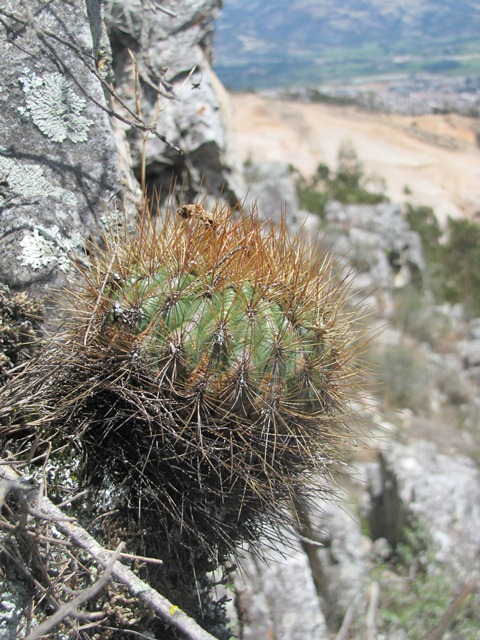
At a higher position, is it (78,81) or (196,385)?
(78,81)

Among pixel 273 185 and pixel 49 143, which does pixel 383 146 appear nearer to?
pixel 273 185

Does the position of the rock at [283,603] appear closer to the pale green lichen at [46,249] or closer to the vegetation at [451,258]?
the pale green lichen at [46,249]

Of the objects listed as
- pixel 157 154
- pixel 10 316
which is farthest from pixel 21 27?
pixel 157 154

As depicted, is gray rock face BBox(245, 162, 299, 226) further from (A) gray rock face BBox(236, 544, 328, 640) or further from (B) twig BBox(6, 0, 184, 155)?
(B) twig BBox(6, 0, 184, 155)

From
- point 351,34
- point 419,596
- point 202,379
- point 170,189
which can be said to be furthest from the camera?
point 351,34

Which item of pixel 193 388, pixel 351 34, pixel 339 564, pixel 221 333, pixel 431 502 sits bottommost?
pixel 339 564

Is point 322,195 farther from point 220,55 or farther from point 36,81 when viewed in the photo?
point 220,55

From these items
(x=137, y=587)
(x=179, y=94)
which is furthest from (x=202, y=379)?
(x=179, y=94)
